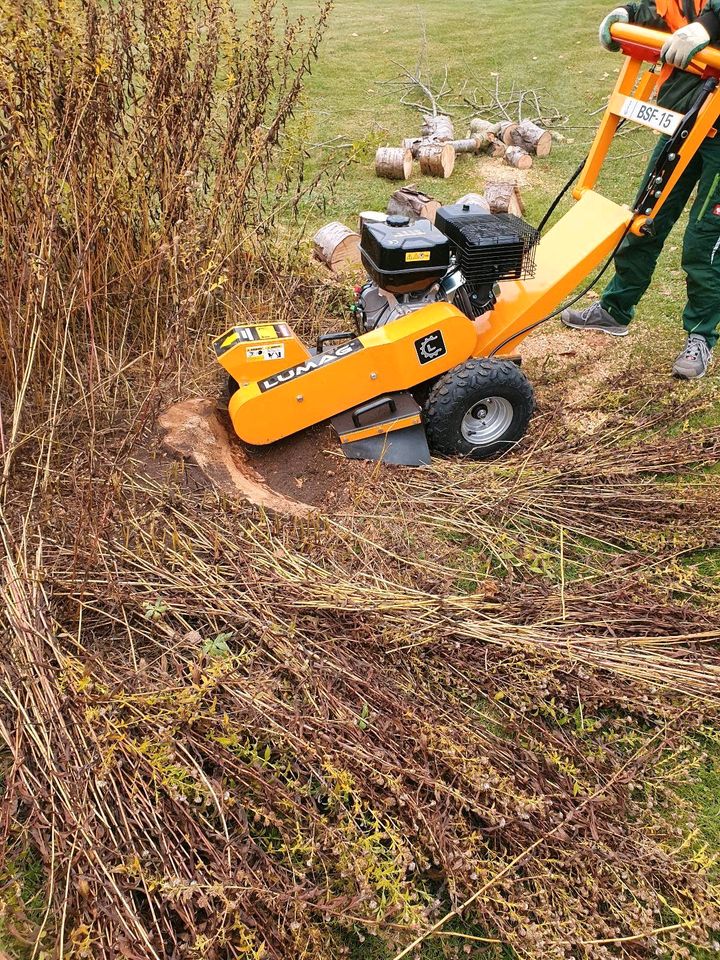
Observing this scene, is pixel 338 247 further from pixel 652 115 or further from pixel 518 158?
pixel 518 158

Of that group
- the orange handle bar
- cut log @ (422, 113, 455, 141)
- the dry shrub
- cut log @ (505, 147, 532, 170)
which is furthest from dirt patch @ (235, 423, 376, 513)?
cut log @ (422, 113, 455, 141)

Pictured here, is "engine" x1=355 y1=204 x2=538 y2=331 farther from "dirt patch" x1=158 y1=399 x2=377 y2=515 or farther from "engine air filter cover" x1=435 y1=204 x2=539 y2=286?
"dirt patch" x1=158 y1=399 x2=377 y2=515

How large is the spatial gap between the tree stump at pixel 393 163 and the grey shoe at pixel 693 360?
148 inches

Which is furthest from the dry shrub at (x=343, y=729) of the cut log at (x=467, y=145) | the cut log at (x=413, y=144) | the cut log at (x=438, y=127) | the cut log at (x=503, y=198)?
the cut log at (x=438, y=127)

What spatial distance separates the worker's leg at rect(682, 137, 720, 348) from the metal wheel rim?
60.6 inches

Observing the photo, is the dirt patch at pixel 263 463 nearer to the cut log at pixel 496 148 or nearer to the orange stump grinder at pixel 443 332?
the orange stump grinder at pixel 443 332

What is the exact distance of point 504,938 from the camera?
190cm

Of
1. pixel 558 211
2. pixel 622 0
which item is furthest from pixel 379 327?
pixel 622 0

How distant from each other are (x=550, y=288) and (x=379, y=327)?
84cm

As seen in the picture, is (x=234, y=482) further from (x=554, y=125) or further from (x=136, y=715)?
(x=554, y=125)

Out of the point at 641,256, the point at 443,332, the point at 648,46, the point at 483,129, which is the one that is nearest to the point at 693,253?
the point at 641,256

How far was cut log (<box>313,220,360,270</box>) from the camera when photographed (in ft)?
16.6

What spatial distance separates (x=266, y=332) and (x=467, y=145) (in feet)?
17.7

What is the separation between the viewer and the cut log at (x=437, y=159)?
710 centimetres
